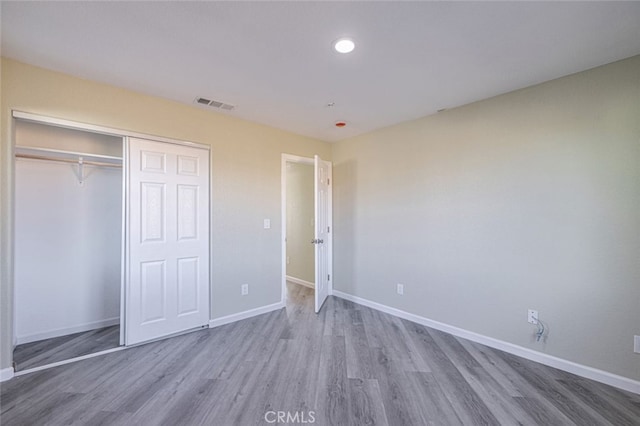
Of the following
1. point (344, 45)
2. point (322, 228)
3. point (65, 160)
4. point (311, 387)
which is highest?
point (344, 45)

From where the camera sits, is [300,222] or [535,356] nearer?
[535,356]

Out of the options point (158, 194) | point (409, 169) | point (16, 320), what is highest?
point (409, 169)

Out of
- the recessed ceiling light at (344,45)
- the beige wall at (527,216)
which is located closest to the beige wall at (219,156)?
the beige wall at (527,216)

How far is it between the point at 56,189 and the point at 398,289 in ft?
13.1

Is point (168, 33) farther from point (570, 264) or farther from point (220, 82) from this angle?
point (570, 264)

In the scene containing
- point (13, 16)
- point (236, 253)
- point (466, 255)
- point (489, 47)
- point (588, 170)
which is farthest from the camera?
point (236, 253)

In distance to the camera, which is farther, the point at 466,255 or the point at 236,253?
the point at 236,253

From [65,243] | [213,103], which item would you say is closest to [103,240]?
[65,243]

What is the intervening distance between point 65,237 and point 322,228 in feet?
9.45

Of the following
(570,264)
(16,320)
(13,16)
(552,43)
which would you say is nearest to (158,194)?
(13,16)

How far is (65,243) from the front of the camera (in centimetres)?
274

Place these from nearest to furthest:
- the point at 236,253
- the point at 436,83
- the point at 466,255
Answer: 1. the point at 436,83
2. the point at 466,255
3. the point at 236,253

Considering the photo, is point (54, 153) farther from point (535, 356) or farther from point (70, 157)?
point (535, 356)

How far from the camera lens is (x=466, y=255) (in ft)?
9.07
